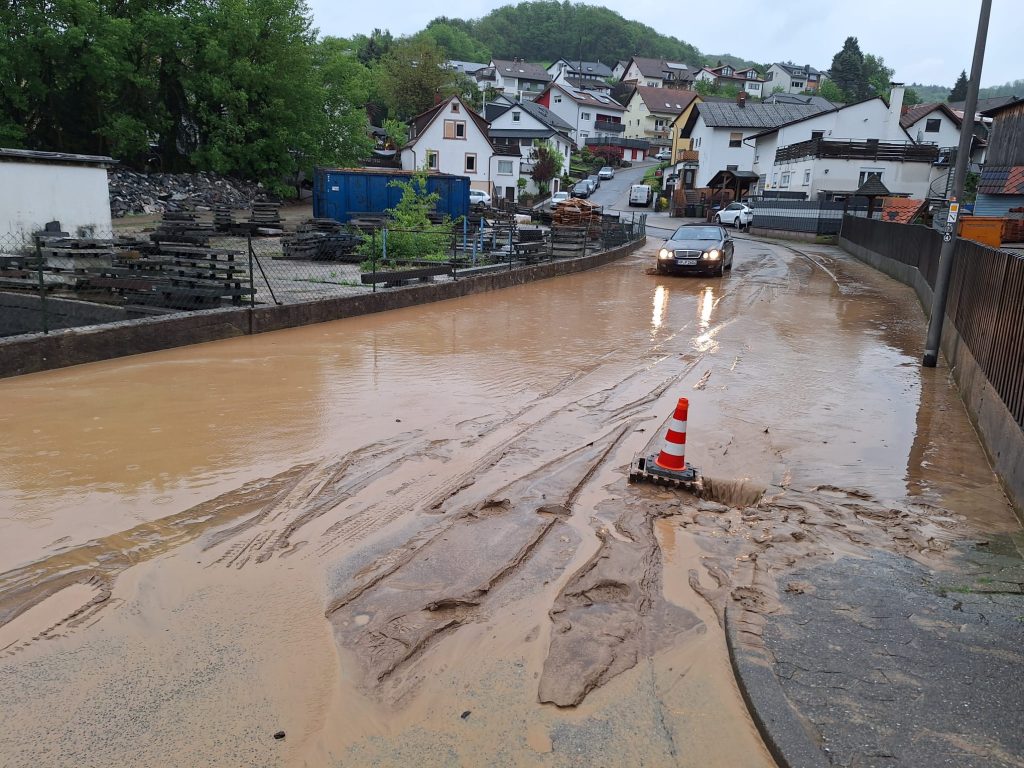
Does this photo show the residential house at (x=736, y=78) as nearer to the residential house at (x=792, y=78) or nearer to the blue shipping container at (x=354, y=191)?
the residential house at (x=792, y=78)

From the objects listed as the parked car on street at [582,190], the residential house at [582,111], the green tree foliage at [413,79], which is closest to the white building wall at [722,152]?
the parked car on street at [582,190]

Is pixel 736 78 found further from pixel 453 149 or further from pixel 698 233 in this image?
pixel 698 233

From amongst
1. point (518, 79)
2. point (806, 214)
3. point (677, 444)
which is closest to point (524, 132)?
point (806, 214)

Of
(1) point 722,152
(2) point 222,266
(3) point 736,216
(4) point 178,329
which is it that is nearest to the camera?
(4) point 178,329

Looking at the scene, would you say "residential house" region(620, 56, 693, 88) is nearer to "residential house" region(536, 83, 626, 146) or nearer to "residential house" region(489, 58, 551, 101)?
"residential house" region(489, 58, 551, 101)

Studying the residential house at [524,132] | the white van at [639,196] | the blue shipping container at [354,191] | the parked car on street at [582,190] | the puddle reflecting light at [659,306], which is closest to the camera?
the puddle reflecting light at [659,306]

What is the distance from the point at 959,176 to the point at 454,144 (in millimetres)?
53158

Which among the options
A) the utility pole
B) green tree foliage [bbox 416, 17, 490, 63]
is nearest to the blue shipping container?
the utility pole

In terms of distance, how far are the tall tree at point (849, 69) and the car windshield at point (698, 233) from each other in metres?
110

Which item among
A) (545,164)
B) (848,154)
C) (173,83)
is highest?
(173,83)

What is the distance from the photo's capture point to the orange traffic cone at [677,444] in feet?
19.1

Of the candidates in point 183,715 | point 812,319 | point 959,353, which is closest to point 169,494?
point 183,715

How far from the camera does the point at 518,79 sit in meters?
119

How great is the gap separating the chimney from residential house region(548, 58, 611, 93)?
272 ft
